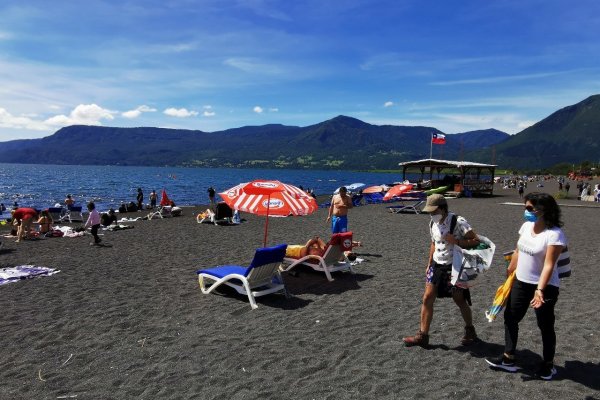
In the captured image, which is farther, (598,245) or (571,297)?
(598,245)

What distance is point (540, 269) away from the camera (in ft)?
13.1

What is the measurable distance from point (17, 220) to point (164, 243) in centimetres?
625

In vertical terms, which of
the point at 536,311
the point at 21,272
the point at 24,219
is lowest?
the point at 21,272

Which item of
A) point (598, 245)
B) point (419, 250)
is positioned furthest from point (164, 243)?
point (598, 245)

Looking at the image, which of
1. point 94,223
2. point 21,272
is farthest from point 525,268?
point 94,223

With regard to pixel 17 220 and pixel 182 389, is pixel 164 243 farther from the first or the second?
pixel 182 389

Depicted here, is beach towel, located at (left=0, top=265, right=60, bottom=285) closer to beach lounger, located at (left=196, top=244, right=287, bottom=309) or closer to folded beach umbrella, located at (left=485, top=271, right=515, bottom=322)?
beach lounger, located at (left=196, top=244, right=287, bottom=309)

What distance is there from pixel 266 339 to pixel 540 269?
133 inches

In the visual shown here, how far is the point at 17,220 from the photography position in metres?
15.2

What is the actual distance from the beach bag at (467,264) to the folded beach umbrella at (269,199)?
3.98 m

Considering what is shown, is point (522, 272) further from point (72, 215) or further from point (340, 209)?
point (72, 215)

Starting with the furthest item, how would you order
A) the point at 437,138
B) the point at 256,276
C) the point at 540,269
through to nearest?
the point at 437,138 < the point at 256,276 < the point at 540,269

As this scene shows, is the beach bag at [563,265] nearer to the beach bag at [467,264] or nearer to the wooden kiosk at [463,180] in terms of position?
the beach bag at [467,264]

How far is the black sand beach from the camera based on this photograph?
4.25 m
